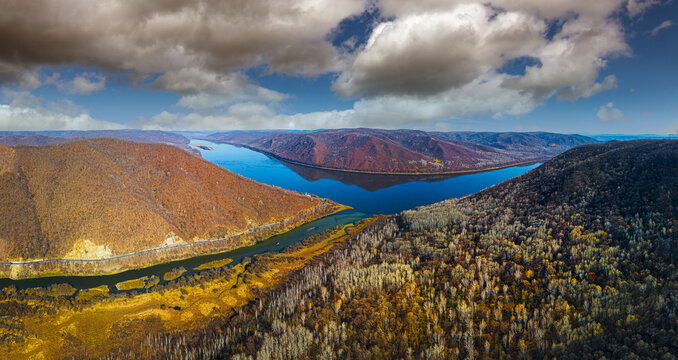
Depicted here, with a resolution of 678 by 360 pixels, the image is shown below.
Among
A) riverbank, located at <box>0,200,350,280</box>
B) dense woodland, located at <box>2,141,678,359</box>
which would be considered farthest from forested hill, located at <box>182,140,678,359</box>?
riverbank, located at <box>0,200,350,280</box>

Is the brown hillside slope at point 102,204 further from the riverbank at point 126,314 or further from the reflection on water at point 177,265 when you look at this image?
the riverbank at point 126,314

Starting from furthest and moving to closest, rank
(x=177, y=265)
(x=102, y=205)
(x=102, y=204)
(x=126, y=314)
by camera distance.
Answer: (x=102, y=204) < (x=102, y=205) < (x=177, y=265) < (x=126, y=314)

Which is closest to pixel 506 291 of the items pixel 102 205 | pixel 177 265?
pixel 177 265

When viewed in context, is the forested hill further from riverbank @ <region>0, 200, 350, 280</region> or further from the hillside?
the hillside

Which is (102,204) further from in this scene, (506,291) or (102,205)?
(506,291)

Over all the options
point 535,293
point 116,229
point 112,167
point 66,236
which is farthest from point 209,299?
point 112,167

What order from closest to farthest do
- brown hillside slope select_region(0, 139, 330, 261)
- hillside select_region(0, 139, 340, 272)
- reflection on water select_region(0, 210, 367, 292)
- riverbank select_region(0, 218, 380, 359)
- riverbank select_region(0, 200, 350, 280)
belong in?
riverbank select_region(0, 218, 380, 359) → reflection on water select_region(0, 210, 367, 292) → riverbank select_region(0, 200, 350, 280) → hillside select_region(0, 139, 340, 272) → brown hillside slope select_region(0, 139, 330, 261)

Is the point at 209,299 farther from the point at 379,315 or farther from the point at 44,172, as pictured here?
the point at 44,172

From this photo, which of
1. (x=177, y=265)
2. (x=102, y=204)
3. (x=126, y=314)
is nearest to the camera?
(x=126, y=314)
